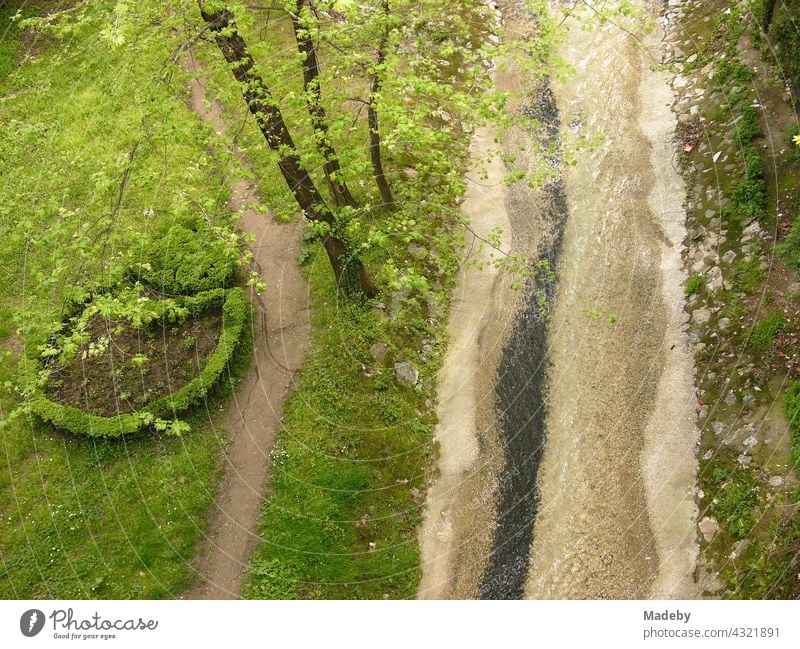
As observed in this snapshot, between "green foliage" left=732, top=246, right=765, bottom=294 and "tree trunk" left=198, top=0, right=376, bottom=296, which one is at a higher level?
"tree trunk" left=198, top=0, right=376, bottom=296

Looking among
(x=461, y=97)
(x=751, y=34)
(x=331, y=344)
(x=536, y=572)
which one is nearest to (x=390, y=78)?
(x=461, y=97)

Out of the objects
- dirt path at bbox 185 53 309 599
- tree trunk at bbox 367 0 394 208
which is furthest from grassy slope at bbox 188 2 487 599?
tree trunk at bbox 367 0 394 208

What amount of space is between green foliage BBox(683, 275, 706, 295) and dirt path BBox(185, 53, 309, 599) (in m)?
9.12

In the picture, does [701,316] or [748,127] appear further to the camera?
[748,127]

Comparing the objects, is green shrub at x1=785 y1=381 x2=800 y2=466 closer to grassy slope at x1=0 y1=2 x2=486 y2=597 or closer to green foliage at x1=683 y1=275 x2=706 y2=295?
green foliage at x1=683 y1=275 x2=706 y2=295

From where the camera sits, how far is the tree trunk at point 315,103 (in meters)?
10.8

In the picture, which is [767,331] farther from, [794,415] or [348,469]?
[348,469]

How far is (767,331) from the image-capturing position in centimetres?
1330

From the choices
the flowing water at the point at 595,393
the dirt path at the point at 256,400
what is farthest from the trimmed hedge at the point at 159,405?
the flowing water at the point at 595,393

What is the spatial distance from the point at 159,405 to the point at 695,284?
40.8 ft

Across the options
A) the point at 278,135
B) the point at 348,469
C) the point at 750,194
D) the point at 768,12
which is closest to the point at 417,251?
the point at 278,135

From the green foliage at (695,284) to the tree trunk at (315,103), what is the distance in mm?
8523

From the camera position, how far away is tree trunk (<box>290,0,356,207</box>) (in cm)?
1083
